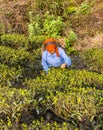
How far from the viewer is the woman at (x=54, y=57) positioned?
6926 millimetres

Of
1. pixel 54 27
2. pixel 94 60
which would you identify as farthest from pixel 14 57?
pixel 54 27

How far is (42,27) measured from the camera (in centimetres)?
1137

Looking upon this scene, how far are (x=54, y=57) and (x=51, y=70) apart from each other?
319 millimetres

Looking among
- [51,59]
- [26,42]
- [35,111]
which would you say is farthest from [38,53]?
[35,111]

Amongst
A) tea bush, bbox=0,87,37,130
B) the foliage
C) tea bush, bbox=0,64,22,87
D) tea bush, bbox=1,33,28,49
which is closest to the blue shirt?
tea bush, bbox=0,64,22,87

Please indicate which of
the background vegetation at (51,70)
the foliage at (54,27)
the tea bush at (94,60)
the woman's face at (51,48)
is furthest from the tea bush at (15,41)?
the woman's face at (51,48)

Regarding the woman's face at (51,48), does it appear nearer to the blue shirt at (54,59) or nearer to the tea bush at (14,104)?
the blue shirt at (54,59)

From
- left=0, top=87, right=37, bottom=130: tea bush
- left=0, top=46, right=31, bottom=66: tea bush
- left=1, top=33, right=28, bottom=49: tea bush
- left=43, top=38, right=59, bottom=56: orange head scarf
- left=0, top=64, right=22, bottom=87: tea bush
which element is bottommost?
left=0, top=87, right=37, bottom=130: tea bush

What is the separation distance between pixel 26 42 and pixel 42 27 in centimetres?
204

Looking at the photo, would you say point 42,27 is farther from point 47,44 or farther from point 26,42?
point 47,44

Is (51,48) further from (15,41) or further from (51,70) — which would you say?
(15,41)

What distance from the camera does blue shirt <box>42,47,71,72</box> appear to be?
23.4ft

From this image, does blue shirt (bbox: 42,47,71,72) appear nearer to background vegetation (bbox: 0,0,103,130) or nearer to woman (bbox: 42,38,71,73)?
woman (bbox: 42,38,71,73)

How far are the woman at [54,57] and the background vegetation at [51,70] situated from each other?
0.21m
